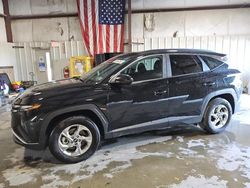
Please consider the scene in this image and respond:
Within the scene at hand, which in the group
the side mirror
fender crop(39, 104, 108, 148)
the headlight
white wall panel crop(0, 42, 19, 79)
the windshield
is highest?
white wall panel crop(0, 42, 19, 79)

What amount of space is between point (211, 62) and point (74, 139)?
107 inches

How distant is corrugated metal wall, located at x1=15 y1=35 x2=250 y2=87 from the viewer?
29.4 ft

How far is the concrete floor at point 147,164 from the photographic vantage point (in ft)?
9.29

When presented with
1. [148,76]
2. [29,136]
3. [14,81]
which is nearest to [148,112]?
[148,76]

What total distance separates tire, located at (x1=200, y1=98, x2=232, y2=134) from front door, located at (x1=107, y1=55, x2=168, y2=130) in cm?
96

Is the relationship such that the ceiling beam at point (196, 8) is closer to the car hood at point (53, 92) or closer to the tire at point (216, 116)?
the tire at point (216, 116)

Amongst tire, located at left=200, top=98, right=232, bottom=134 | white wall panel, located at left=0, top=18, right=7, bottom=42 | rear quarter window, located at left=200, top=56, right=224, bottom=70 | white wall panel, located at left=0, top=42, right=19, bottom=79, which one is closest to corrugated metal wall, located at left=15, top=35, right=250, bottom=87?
white wall panel, located at left=0, top=42, right=19, bottom=79

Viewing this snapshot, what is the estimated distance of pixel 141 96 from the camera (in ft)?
11.8

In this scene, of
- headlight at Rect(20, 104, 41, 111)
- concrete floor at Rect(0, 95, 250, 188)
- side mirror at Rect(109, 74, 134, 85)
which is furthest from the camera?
side mirror at Rect(109, 74, 134, 85)

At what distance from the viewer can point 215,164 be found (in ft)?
10.5

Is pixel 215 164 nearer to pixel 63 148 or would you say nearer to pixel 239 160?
pixel 239 160

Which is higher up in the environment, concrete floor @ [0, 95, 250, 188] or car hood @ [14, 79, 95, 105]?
car hood @ [14, 79, 95, 105]

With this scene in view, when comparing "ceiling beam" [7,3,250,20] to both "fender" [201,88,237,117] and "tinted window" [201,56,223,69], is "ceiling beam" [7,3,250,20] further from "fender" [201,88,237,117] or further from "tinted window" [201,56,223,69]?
"fender" [201,88,237,117]

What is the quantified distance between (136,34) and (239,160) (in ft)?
22.8
